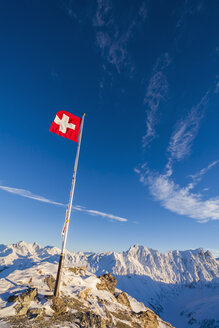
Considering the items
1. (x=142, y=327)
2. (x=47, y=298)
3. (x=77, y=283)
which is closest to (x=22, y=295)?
(x=47, y=298)

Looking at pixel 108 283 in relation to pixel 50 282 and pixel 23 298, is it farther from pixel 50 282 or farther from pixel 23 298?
pixel 23 298

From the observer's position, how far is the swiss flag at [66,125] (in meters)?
21.1

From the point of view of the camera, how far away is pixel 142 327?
31.5 meters

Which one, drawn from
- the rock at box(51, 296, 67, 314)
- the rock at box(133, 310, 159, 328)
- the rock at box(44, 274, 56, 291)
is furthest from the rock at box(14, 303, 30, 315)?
the rock at box(133, 310, 159, 328)

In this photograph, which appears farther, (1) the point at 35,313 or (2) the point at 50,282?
(2) the point at 50,282

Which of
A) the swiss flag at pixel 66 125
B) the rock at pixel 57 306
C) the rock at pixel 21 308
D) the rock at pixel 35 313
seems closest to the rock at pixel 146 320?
the rock at pixel 57 306

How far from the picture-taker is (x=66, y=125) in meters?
21.8

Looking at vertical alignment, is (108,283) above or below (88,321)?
above

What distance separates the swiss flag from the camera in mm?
21125

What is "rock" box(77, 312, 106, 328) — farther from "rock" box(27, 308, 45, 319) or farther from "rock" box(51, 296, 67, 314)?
"rock" box(27, 308, 45, 319)

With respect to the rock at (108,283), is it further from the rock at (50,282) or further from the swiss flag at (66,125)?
the swiss flag at (66,125)

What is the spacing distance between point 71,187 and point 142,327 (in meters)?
30.2

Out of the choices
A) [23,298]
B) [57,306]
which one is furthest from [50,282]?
[23,298]

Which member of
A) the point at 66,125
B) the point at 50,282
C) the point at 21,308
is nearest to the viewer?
the point at 21,308
